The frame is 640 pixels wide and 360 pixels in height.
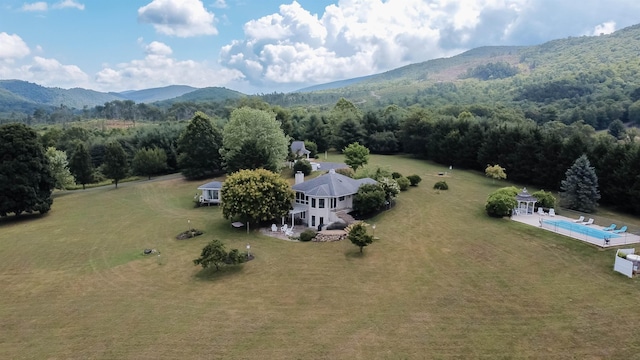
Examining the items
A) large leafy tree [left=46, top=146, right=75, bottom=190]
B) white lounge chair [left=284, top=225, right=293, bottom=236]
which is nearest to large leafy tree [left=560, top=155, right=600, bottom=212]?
white lounge chair [left=284, top=225, right=293, bottom=236]

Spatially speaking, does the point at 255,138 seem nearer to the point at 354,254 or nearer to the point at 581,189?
the point at 354,254

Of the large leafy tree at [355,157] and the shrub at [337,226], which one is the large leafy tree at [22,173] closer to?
the shrub at [337,226]

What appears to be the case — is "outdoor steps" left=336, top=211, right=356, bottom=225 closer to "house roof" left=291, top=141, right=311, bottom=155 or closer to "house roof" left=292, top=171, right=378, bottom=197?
"house roof" left=292, top=171, right=378, bottom=197

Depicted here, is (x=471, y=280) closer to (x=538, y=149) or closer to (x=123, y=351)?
(x=123, y=351)

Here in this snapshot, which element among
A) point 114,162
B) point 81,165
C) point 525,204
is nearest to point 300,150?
point 114,162

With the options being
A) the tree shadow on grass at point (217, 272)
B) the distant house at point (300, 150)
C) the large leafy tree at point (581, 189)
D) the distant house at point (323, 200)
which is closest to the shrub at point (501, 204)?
the large leafy tree at point (581, 189)

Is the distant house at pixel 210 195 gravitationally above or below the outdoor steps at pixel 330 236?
above

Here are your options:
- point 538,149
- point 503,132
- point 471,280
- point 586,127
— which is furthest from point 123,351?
point 586,127
